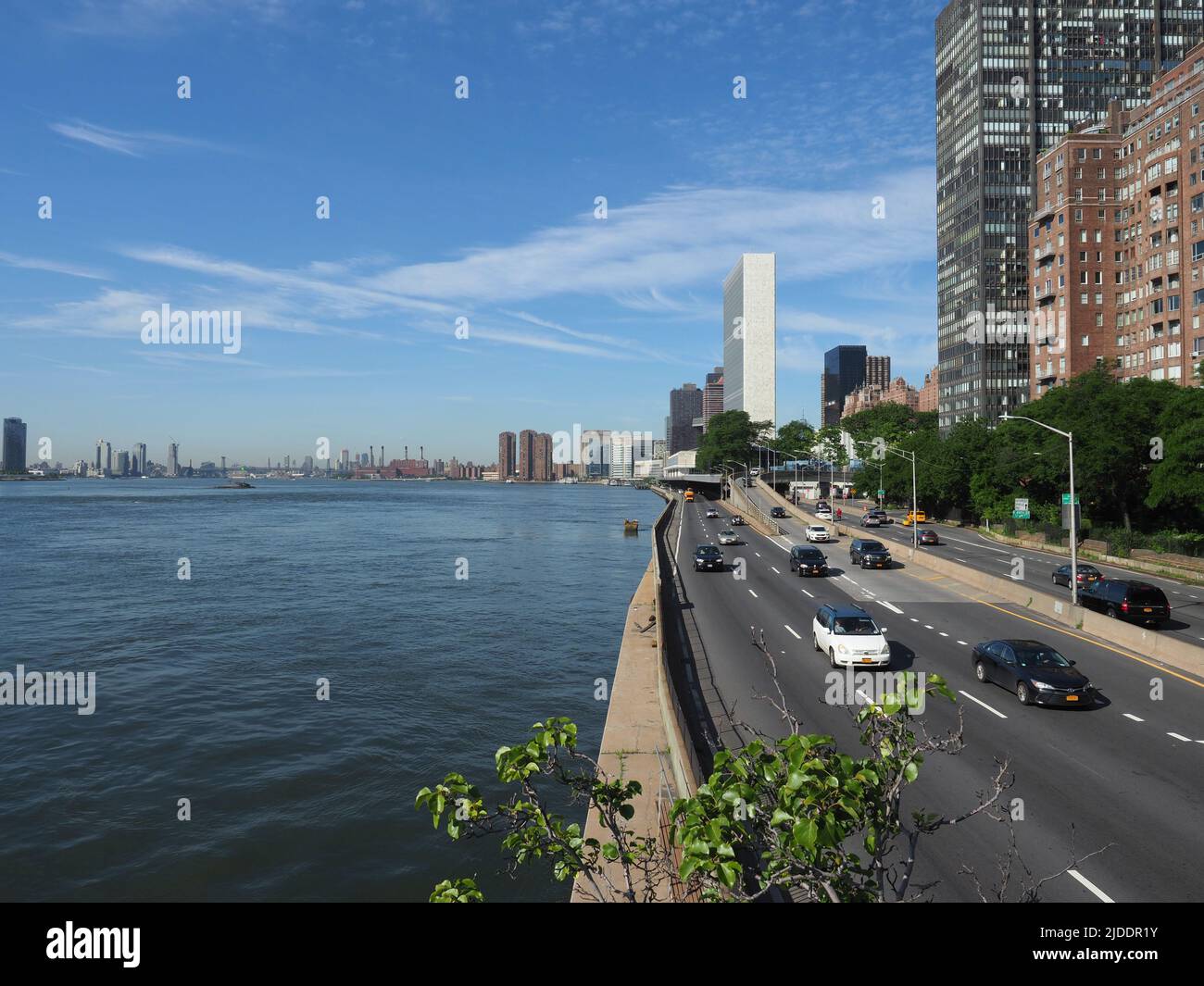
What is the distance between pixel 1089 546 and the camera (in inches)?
2258

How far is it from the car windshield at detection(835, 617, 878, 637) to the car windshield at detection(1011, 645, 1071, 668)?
4355mm

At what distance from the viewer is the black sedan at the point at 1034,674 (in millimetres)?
20000

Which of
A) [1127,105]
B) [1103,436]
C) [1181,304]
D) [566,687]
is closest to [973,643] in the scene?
[566,687]

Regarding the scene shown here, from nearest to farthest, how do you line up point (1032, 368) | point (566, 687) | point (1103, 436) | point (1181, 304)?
point (566, 687), point (1103, 436), point (1181, 304), point (1032, 368)

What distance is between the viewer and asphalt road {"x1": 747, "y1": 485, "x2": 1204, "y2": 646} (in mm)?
32312

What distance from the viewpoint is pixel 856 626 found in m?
25.3

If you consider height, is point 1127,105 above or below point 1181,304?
above

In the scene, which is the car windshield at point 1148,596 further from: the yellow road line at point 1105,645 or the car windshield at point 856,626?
the car windshield at point 856,626

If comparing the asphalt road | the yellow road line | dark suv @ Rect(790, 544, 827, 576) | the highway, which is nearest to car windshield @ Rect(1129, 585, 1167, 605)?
the asphalt road

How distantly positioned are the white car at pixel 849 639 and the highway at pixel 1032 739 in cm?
64

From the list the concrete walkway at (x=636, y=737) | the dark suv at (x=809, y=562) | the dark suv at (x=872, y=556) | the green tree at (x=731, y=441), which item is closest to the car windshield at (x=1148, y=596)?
the dark suv at (x=809, y=562)
